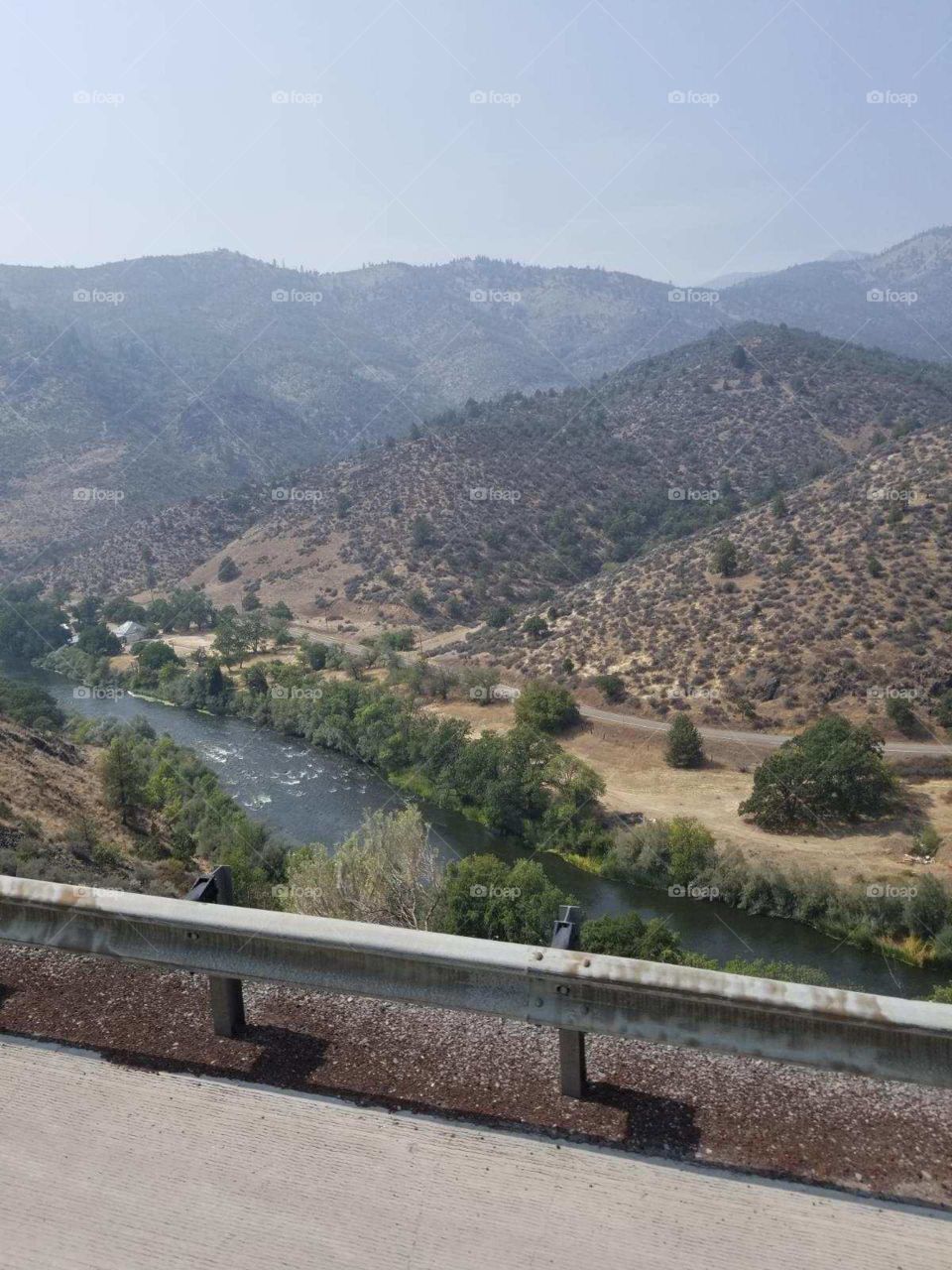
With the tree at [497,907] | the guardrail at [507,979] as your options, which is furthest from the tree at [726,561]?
the guardrail at [507,979]

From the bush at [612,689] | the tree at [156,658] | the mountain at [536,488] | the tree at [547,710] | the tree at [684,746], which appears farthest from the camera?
the mountain at [536,488]

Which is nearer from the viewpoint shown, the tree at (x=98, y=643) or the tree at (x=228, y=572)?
the tree at (x=98, y=643)

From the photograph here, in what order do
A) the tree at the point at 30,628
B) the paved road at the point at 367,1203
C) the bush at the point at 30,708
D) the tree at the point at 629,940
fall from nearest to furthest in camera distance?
the paved road at the point at 367,1203 → the tree at the point at 629,940 → the bush at the point at 30,708 → the tree at the point at 30,628

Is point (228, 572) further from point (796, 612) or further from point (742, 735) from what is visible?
point (742, 735)

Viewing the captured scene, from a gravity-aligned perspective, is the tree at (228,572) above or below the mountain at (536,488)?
below

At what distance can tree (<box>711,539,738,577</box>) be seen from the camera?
50.7 metres

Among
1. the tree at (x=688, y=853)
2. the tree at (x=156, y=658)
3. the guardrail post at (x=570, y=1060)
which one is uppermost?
the guardrail post at (x=570, y=1060)

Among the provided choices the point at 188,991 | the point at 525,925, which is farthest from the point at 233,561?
the point at 188,991

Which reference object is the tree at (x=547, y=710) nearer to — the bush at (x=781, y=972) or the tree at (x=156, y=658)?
the bush at (x=781, y=972)

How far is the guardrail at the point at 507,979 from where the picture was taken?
377 cm

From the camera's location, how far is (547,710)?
41844 millimetres

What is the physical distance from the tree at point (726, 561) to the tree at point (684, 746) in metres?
14.7

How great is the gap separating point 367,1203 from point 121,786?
81.9 ft

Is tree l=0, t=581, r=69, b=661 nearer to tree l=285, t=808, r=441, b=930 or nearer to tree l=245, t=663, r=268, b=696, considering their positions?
tree l=245, t=663, r=268, b=696
